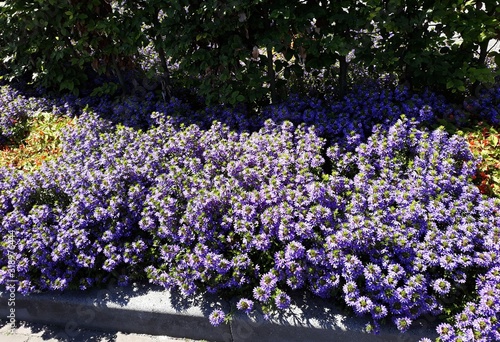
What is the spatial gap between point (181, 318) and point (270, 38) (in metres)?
2.36

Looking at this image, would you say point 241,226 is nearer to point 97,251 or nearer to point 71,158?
point 97,251

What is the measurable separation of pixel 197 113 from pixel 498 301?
2.81m

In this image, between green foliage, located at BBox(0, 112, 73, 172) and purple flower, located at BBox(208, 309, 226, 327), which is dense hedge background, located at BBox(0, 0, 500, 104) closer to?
green foliage, located at BBox(0, 112, 73, 172)

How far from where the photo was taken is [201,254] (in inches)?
99.7

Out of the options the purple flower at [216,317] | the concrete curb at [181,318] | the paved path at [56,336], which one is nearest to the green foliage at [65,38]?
the concrete curb at [181,318]

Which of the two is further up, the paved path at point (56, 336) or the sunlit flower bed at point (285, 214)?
the sunlit flower bed at point (285, 214)

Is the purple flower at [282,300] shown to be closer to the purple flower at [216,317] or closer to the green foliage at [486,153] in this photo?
the purple flower at [216,317]

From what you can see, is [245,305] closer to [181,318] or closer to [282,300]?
[282,300]

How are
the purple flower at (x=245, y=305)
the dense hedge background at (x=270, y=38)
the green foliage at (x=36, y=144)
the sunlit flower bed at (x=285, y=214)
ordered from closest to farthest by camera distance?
the sunlit flower bed at (x=285, y=214) → the purple flower at (x=245, y=305) → the dense hedge background at (x=270, y=38) → the green foliage at (x=36, y=144)

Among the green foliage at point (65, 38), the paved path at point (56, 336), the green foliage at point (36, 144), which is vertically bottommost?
the paved path at point (56, 336)

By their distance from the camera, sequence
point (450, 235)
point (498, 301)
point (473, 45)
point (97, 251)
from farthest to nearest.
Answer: point (473, 45) < point (97, 251) < point (450, 235) < point (498, 301)

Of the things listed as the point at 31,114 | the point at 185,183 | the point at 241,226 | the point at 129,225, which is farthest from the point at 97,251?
the point at 31,114

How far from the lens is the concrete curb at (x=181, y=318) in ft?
7.84

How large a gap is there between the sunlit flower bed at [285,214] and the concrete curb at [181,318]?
3.6 inches
